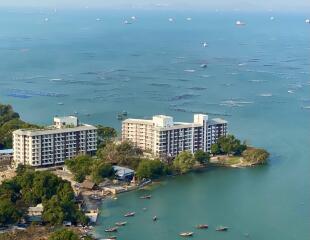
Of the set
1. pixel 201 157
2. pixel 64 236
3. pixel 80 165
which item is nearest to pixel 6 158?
pixel 80 165

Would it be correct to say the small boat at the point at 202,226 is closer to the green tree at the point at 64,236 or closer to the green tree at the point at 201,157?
the green tree at the point at 64,236

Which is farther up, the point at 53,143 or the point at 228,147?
the point at 53,143

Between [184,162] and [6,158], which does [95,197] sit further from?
[6,158]

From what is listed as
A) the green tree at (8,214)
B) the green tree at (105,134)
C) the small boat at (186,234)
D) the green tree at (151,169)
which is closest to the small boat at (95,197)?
the green tree at (151,169)

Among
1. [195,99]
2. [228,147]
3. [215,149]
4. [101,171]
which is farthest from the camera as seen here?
[195,99]

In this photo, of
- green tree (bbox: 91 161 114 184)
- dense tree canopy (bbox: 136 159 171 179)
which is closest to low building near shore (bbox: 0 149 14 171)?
green tree (bbox: 91 161 114 184)
